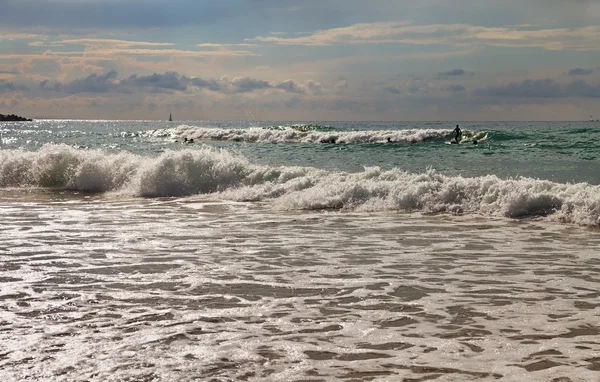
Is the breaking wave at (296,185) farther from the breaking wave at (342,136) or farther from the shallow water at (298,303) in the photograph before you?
the breaking wave at (342,136)

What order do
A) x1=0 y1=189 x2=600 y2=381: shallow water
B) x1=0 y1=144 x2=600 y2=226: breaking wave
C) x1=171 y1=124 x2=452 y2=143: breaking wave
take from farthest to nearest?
x1=171 y1=124 x2=452 y2=143: breaking wave, x1=0 y1=144 x2=600 y2=226: breaking wave, x1=0 y1=189 x2=600 y2=381: shallow water

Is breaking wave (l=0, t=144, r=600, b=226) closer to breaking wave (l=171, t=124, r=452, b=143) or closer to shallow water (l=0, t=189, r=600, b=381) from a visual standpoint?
shallow water (l=0, t=189, r=600, b=381)

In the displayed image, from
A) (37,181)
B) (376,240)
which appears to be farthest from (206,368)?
(37,181)

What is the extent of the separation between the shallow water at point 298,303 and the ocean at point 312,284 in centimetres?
2

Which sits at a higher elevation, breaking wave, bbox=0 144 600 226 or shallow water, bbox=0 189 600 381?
breaking wave, bbox=0 144 600 226

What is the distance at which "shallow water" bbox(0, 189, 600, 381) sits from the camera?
5.07 metres

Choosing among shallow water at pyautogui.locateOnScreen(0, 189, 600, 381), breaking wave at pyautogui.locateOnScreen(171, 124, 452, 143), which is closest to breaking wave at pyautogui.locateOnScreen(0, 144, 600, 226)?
shallow water at pyautogui.locateOnScreen(0, 189, 600, 381)

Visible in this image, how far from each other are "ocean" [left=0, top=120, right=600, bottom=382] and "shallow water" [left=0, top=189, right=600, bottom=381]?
0.08 feet

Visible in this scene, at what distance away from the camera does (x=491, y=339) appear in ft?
18.6

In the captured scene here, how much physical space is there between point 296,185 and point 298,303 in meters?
12.0

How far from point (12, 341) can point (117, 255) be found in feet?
13.3

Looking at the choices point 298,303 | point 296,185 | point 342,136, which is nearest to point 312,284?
point 298,303

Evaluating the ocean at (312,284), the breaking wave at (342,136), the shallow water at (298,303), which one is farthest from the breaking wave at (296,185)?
the breaking wave at (342,136)

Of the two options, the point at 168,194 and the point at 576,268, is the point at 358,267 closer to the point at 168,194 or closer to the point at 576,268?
the point at 576,268
